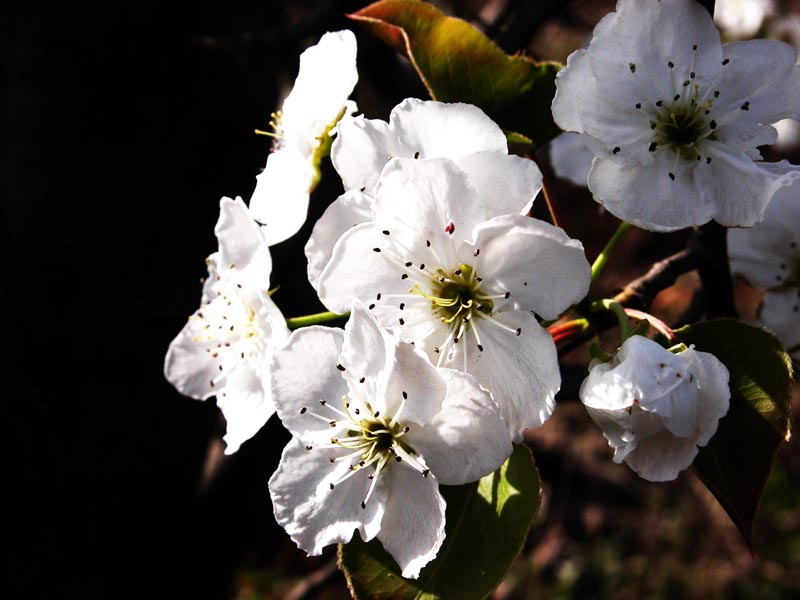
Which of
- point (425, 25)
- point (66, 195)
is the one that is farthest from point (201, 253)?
point (425, 25)

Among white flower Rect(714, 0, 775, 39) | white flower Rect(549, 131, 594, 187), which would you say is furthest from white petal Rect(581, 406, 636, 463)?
white flower Rect(714, 0, 775, 39)

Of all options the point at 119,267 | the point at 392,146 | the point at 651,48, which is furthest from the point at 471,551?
the point at 119,267

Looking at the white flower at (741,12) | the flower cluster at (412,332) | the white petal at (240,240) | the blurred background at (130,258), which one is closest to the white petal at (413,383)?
the flower cluster at (412,332)

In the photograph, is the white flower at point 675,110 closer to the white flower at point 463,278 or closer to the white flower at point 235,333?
the white flower at point 463,278


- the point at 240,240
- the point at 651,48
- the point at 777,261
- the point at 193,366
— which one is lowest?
the point at 193,366

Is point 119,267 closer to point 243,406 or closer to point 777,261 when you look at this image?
point 243,406

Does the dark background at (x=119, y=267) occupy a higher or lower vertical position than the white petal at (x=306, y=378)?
lower

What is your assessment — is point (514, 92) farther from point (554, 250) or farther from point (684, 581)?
point (684, 581)

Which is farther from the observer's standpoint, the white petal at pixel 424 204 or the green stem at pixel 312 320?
the green stem at pixel 312 320
